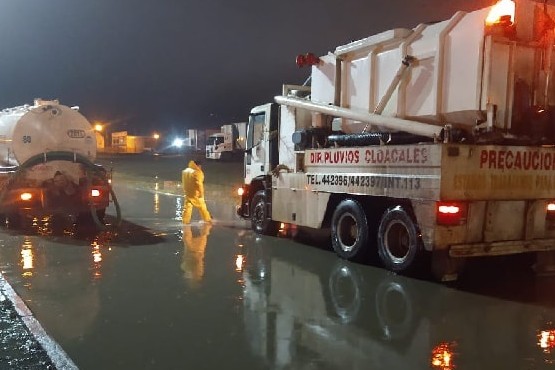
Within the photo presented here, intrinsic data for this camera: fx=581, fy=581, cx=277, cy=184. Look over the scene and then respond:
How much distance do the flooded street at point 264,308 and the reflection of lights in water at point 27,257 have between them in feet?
0.10

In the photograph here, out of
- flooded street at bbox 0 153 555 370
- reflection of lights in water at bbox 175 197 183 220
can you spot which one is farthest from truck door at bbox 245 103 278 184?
reflection of lights in water at bbox 175 197 183 220

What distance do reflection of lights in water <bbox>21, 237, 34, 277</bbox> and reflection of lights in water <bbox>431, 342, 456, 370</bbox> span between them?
213 inches

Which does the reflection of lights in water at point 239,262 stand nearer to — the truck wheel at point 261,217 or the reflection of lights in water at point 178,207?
the truck wheel at point 261,217

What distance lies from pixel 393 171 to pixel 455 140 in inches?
38.5

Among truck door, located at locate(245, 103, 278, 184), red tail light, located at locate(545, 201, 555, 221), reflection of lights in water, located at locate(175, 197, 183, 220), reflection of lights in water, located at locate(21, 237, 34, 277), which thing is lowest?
reflection of lights in water, located at locate(175, 197, 183, 220)

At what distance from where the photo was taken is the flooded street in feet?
15.7

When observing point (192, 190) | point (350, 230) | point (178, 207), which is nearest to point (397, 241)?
point (350, 230)

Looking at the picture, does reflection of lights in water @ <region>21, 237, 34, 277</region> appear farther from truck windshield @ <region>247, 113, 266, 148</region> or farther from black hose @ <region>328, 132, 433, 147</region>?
black hose @ <region>328, 132, 433, 147</region>

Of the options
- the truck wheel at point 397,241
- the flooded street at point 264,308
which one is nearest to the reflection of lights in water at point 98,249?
the flooded street at point 264,308

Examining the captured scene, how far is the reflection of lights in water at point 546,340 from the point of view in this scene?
501 cm

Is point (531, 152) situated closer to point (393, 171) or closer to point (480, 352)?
point (393, 171)

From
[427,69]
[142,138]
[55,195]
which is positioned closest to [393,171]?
[427,69]

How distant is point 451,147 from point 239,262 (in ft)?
11.8

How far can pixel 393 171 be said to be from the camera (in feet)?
26.2
